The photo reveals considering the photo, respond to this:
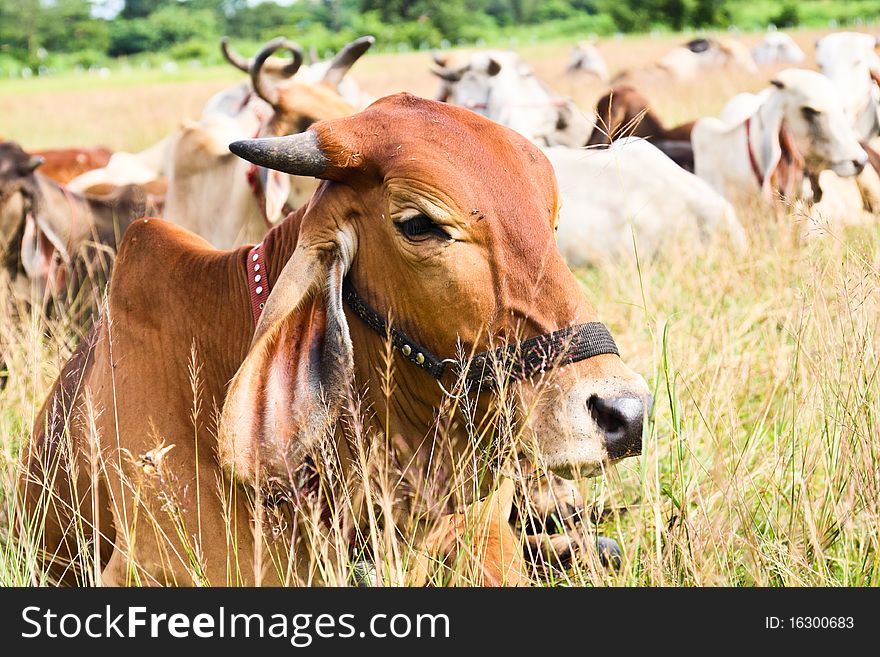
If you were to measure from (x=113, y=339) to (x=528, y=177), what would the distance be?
1330 mm

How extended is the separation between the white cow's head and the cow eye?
6348 mm

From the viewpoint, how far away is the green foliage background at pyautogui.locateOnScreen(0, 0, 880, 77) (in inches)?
1355

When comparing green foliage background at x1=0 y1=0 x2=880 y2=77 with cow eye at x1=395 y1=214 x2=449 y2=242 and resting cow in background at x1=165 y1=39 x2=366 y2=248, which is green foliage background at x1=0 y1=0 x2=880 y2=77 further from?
cow eye at x1=395 y1=214 x2=449 y2=242

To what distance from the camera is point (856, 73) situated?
11750mm

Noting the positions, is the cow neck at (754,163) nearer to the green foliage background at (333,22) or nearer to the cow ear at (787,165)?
the cow ear at (787,165)

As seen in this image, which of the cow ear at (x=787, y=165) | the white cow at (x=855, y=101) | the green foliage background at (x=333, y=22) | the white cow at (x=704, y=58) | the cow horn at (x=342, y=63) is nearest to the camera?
the cow horn at (x=342, y=63)

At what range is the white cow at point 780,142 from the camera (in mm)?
8125

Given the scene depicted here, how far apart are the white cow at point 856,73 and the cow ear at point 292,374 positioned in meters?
8.94

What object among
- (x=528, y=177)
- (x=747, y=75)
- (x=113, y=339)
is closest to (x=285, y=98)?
(x=113, y=339)

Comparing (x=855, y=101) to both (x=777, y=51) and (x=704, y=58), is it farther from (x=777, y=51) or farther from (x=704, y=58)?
(x=777, y=51)

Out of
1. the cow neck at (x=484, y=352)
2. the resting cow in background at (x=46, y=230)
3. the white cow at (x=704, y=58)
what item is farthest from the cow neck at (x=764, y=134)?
the white cow at (x=704, y=58)

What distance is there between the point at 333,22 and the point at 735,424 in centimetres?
3577

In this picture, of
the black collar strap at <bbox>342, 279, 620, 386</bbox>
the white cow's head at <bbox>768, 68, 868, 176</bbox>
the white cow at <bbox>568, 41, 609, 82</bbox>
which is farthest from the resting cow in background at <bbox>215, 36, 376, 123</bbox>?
the white cow at <bbox>568, 41, 609, 82</bbox>
